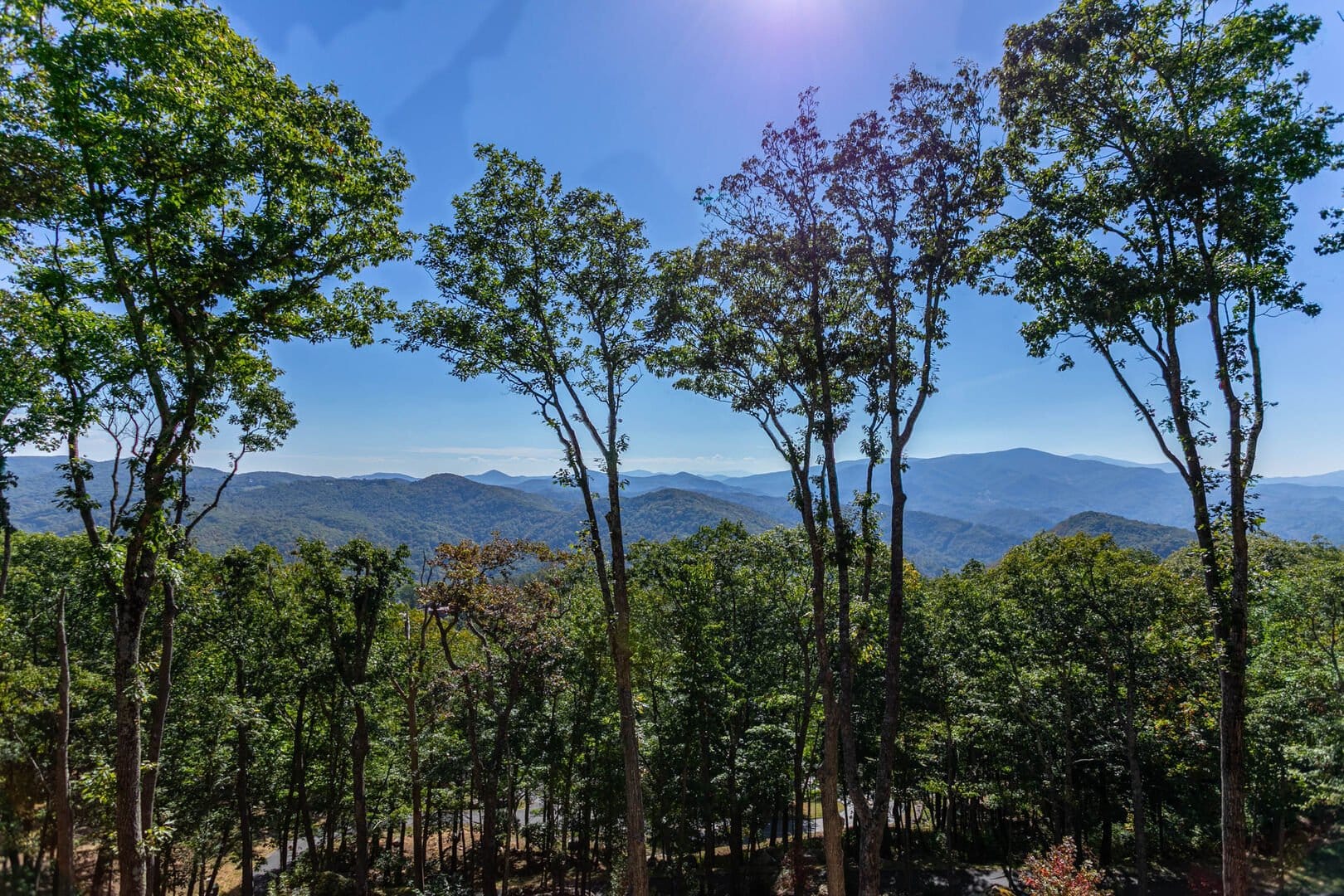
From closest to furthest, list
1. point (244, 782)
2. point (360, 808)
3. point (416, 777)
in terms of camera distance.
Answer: point (360, 808), point (416, 777), point (244, 782)

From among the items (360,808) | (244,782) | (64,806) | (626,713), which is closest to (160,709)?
(64,806)

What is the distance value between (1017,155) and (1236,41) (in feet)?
9.20

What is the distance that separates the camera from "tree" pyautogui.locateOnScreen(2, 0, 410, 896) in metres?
6.37

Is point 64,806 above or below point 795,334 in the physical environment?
below

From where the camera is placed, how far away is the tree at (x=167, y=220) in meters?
6.37

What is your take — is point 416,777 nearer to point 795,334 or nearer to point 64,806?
point 64,806

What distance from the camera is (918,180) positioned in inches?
406

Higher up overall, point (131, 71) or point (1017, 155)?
point (1017, 155)

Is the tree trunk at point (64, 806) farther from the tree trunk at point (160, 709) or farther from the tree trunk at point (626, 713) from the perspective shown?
the tree trunk at point (626, 713)

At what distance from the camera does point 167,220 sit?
7.18m

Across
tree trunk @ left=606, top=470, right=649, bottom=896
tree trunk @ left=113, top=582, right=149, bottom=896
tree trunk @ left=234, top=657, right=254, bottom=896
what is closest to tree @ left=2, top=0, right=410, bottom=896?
tree trunk @ left=113, top=582, right=149, bottom=896

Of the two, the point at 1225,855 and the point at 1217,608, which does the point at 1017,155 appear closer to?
the point at 1217,608

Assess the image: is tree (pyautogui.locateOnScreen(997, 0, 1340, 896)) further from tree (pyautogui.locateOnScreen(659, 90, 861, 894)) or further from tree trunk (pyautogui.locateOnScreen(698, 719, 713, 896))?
tree trunk (pyautogui.locateOnScreen(698, 719, 713, 896))

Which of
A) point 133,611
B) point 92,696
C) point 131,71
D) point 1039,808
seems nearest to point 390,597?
point 92,696
